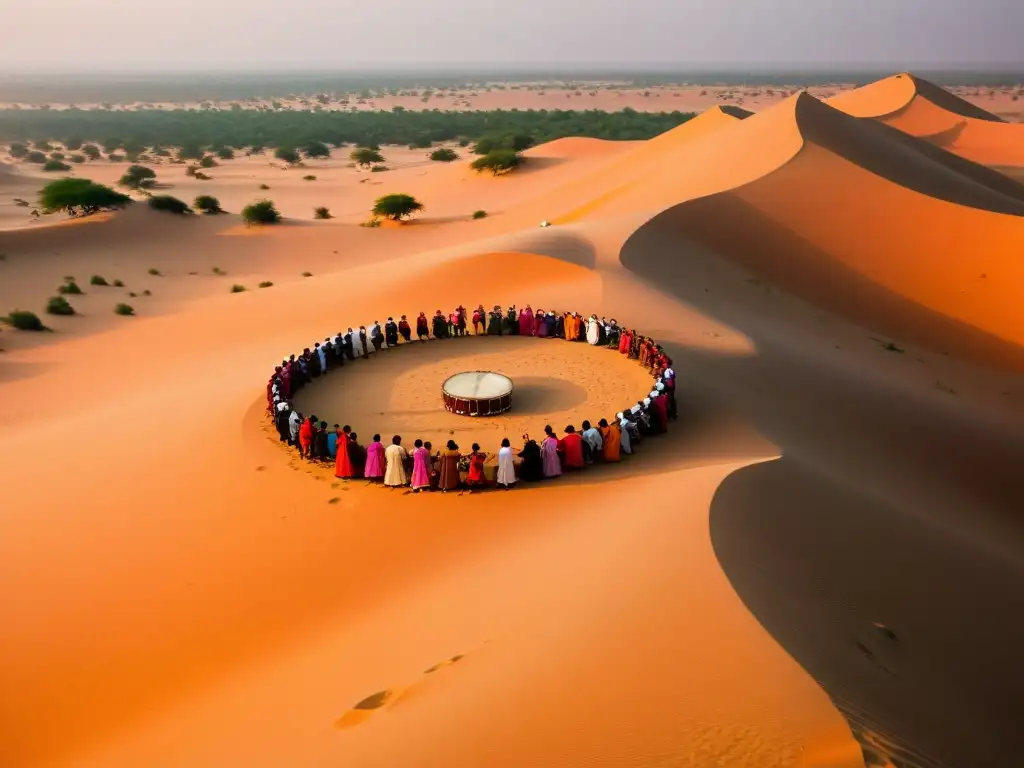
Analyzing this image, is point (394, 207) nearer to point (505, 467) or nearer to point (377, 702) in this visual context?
point (505, 467)

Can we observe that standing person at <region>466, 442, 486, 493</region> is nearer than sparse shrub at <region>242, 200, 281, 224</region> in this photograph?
Yes

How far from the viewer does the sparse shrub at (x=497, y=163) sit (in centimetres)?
5328

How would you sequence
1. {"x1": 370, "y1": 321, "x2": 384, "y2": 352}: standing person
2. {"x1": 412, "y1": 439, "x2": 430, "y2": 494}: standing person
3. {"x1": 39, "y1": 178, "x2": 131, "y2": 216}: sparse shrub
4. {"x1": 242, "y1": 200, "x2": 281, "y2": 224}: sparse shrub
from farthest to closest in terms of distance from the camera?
1. {"x1": 242, "y1": 200, "x2": 281, "y2": 224}: sparse shrub
2. {"x1": 39, "y1": 178, "x2": 131, "y2": 216}: sparse shrub
3. {"x1": 370, "y1": 321, "x2": 384, "y2": 352}: standing person
4. {"x1": 412, "y1": 439, "x2": 430, "y2": 494}: standing person

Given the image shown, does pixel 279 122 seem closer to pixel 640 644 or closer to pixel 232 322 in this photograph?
pixel 232 322

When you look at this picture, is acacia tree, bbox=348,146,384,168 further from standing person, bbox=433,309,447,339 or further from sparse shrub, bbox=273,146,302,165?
standing person, bbox=433,309,447,339

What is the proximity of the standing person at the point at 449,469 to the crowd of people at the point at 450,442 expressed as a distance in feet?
0.05

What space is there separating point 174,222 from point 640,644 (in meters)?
36.9

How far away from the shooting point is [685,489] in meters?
9.88

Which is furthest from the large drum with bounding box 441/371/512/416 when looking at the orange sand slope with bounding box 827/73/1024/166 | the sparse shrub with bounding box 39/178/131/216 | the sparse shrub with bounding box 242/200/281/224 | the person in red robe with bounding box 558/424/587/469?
the orange sand slope with bounding box 827/73/1024/166

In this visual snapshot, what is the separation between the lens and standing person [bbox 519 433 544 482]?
11406mm

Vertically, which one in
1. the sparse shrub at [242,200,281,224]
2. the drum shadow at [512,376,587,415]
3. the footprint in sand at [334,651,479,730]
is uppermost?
the sparse shrub at [242,200,281,224]

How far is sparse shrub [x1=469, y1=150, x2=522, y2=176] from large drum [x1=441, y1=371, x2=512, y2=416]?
41.6 m

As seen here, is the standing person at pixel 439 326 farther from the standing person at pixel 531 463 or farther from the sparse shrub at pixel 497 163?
the sparse shrub at pixel 497 163

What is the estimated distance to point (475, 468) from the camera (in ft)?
36.9
